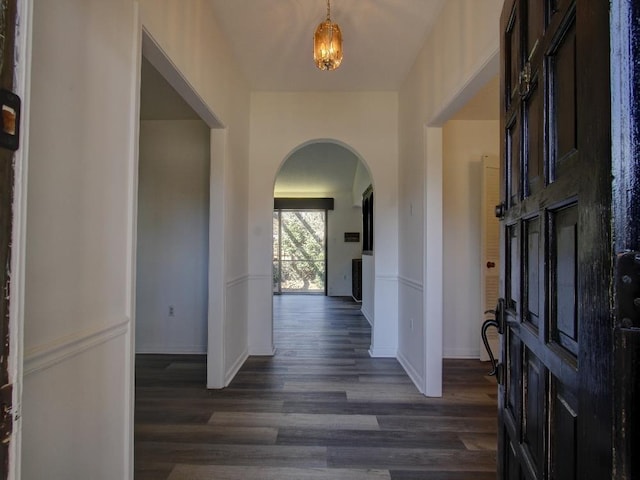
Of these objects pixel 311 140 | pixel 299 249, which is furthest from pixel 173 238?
pixel 299 249

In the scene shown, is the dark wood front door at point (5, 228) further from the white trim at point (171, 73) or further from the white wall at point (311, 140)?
the white wall at point (311, 140)

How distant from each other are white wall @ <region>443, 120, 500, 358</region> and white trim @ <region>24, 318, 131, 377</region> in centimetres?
343

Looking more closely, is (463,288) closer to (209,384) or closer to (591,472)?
(209,384)

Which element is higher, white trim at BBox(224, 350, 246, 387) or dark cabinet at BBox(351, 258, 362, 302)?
dark cabinet at BBox(351, 258, 362, 302)

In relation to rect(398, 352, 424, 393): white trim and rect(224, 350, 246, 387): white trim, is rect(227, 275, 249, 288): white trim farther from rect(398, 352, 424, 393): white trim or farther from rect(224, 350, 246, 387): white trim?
rect(398, 352, 424, 393): white trim

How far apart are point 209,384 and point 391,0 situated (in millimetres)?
3280

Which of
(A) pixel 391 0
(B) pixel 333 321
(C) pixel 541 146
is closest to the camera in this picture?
(C) pixel 541 146

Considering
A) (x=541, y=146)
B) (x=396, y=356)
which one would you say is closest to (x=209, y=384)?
(x=396, y=356)

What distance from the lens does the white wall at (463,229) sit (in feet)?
12.9

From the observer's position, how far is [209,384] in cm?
300

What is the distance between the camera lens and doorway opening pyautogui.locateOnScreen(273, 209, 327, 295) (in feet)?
30.7

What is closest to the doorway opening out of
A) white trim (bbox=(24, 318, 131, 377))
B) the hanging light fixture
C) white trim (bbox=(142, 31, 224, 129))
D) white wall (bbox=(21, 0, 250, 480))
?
white trim (bbox=(142, 31, 224, 129))

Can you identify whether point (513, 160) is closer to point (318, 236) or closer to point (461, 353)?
point (461, 353)

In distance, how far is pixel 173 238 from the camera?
13.0 ft
